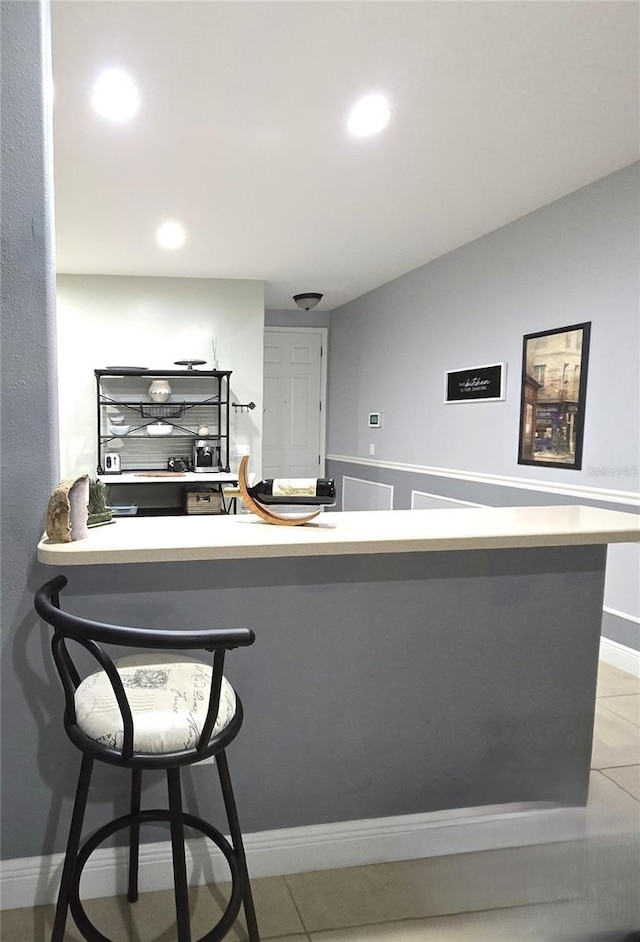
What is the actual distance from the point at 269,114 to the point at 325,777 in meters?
2.50

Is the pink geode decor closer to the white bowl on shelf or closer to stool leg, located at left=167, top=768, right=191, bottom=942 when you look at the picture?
stool leg, located at left=167, top=768, right=191, bottom=942

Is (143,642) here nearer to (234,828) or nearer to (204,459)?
(234,828)

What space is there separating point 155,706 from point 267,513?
62 cm

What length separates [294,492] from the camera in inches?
66.2

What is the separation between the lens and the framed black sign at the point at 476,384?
13.3ft

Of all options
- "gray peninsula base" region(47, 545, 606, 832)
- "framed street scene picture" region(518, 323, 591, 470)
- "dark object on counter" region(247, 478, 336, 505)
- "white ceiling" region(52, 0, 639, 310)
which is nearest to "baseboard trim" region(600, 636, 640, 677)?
"framed street scene picture" region(518, 323, 591, 470)

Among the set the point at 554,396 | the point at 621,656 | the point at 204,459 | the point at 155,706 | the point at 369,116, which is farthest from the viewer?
the point at 204,459

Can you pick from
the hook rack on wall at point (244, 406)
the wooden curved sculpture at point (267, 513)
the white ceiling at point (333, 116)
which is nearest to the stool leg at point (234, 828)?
the wooden curved sculpture at point (267, 513)

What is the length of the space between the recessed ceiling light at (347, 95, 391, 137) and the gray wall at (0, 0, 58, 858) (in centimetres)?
140

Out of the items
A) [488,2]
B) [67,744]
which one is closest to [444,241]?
[488,2]

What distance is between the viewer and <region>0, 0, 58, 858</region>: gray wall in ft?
4.51

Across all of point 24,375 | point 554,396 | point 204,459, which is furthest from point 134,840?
point 204,459

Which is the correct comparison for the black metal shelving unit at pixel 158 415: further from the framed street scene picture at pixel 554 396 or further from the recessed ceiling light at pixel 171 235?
the framed street scene picture at pixel 554 396

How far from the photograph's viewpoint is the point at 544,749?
6.02 ft
